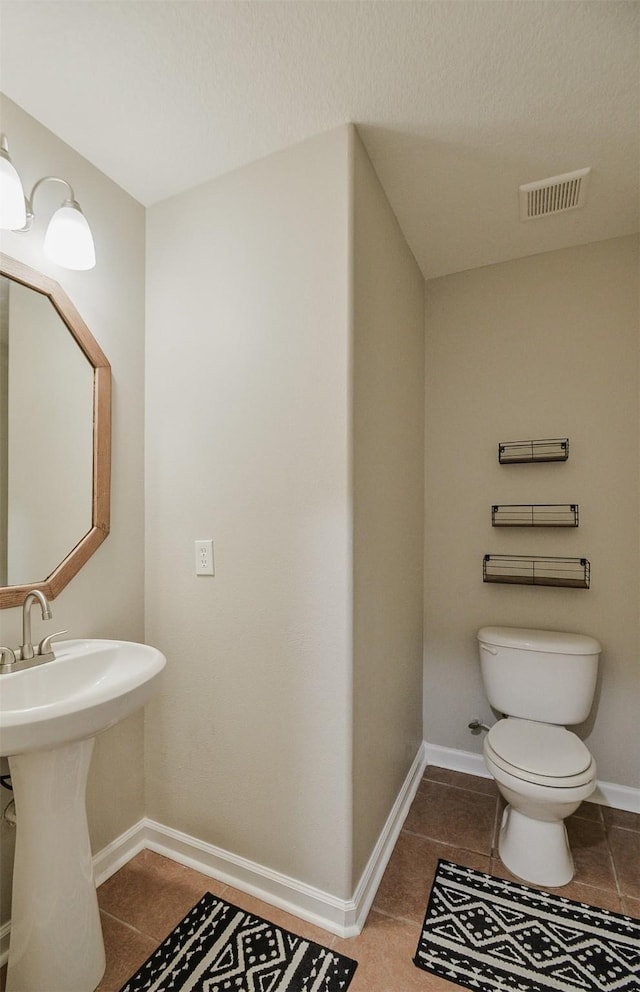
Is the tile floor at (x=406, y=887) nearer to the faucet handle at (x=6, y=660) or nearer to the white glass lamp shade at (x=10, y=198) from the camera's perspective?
the faucet handle at (x=6, y=660)

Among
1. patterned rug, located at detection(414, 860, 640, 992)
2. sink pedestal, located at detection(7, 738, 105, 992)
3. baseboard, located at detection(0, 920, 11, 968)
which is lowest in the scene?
patterned rug, located at detection(414, 860, 640, 992)

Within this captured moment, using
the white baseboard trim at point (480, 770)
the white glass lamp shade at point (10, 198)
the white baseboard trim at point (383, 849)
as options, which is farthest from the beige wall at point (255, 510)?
the white baseboard trim at point (480, 770)

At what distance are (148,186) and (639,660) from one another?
2731 mm

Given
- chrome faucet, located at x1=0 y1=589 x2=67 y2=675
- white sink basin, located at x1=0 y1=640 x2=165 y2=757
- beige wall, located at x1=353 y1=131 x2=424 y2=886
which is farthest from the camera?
beige wall, located at x1=353 y1=131 x2=424 y2=886

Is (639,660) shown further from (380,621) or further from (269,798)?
(269,798)

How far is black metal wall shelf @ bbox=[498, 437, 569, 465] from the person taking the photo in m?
2.03

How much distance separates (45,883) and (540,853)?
5.06ft

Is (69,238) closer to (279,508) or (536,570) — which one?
(279,508)

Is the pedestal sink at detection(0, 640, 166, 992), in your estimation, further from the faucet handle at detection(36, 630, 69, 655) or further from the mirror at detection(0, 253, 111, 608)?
the mirror at detection(0, 253, 111, 608)

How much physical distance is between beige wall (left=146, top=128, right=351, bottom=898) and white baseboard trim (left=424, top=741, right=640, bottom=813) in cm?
109

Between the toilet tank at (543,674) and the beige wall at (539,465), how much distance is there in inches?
7.3

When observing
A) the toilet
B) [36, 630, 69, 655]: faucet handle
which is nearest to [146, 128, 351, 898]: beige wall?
[36, 630, 69, 655]: faucet handle

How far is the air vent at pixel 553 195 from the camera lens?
5.40ft

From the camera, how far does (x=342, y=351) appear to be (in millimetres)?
1371
